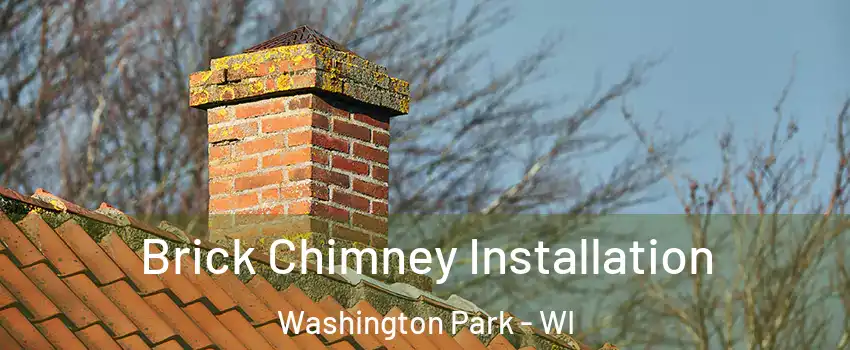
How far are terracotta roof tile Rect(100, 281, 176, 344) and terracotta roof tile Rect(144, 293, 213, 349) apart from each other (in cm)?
5

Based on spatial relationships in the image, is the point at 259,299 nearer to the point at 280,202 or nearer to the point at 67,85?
the point at 280,202

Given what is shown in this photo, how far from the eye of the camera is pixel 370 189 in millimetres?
6375

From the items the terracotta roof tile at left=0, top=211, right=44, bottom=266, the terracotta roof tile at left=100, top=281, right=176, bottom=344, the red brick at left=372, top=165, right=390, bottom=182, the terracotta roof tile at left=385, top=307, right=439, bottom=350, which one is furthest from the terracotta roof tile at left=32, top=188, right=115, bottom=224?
the red brick at left=372, top=165, right=390, bottom=182

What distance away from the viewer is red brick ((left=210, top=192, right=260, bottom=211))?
616 centimetres

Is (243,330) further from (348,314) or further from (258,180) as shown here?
(258,180)

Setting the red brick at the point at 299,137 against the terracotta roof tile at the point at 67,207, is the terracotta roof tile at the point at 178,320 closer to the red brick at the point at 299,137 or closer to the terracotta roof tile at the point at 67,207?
the terracotta roof tile at the point at 67,207

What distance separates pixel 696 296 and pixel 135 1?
8.13 m

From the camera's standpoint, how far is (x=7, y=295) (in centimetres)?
393

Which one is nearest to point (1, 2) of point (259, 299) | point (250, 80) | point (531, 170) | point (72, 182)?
point (72, 182)

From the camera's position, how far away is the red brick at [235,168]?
20.4 ft

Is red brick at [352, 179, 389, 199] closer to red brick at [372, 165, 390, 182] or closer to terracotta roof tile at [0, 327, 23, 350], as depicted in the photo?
red brick at [372, 165, 390, 182]

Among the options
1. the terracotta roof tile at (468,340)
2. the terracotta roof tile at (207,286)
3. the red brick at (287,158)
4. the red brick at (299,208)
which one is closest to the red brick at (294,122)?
the red brick at (287,158)

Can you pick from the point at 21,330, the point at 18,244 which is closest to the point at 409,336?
the point at 18,244

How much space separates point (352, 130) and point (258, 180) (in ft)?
1.55
